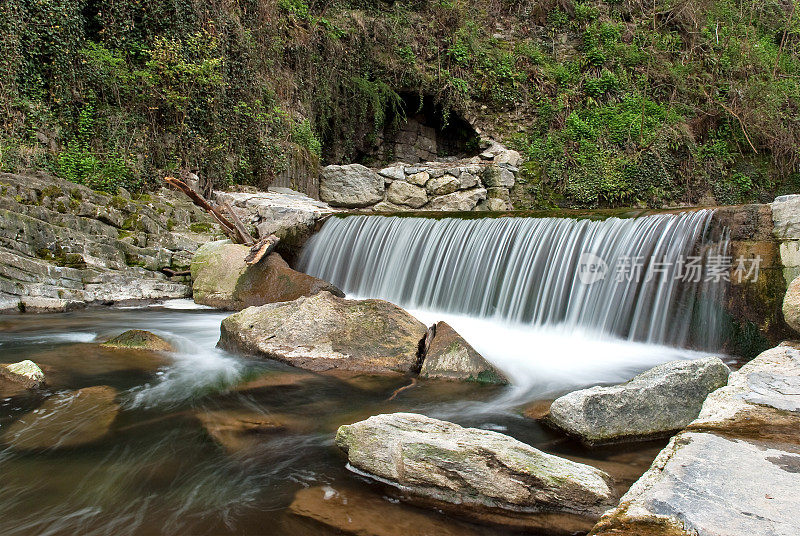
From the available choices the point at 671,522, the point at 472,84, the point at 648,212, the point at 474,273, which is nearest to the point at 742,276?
the point at 648,212

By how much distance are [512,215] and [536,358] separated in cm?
351

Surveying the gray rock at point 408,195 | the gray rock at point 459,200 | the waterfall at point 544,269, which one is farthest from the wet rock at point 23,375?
the gray rock at point 459,200

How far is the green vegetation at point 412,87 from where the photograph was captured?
9961 millimetres

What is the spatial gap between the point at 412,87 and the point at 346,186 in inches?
188

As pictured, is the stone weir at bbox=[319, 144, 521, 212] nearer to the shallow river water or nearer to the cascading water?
the cascading water

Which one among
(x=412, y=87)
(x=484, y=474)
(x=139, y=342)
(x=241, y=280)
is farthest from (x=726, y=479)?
(x=412, y=87)

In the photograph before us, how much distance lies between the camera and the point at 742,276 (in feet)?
16.8

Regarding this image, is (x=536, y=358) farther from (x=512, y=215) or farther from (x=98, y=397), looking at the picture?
(x=98, y=397)

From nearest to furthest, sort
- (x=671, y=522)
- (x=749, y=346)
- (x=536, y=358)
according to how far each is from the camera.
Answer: (x=671, y=522)
(x=749, y=346)
(x=536, y=358)

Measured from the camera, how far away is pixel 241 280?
746 cm

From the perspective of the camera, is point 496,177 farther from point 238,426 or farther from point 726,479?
point 726,479

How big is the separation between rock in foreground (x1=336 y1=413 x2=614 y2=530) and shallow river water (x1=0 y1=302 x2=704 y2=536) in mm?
122

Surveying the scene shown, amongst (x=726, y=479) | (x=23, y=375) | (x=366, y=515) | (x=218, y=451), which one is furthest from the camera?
(x=23, y=375)

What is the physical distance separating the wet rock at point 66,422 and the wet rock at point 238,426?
659 mm
